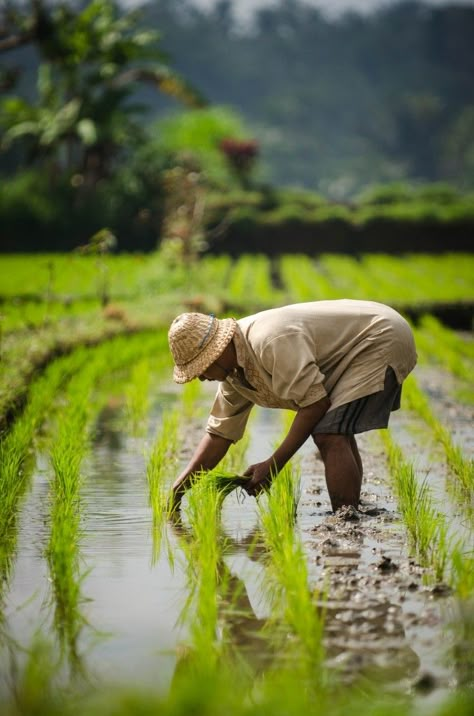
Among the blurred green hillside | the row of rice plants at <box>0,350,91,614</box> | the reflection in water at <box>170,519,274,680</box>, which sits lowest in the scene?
the blurred green hillside

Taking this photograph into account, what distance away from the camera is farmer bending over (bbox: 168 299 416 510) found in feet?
10.6

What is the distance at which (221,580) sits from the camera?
117 inches

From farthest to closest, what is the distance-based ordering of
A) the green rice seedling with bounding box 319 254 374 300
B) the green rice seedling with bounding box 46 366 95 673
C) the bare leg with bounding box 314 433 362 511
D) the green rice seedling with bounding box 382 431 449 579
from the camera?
the green rice seedling with bounding box 319 254 374 300, the bare leg with bounding box 314 433 362 511, the green rice seedling with bounding box 382 431 449 579, the green rice seedling with bounding box 46 366 95 673

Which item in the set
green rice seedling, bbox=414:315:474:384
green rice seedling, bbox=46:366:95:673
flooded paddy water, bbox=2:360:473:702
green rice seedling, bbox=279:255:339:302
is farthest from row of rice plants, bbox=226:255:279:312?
flooded paddy water, bbox=2:360:473:702

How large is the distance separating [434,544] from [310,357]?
2.10 feet

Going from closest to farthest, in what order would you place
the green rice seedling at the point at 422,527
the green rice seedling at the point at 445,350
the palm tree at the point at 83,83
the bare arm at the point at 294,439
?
the green rice seedling at the point at 422,527 < the bare arm at the point at 294,439 < the green rice seedling at the point at 445,350 < the palm tree at the point at 83,83

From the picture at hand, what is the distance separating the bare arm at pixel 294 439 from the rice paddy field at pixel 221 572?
9cm

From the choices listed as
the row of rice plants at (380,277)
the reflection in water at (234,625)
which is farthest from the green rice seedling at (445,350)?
the reflection in water at (234,625)

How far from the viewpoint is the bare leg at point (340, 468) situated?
3.44m

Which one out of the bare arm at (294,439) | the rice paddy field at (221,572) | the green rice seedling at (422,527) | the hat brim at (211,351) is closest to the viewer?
the rice paddy field at (221,572)

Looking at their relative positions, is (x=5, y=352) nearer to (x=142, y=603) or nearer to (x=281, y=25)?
(x=142, y=603)

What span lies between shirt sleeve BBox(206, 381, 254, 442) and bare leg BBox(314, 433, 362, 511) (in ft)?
0.90

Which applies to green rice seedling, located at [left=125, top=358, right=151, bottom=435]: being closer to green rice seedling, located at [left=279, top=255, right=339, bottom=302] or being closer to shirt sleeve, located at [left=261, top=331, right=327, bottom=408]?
shirt sleeve, located at [left=261, top=331, right=327, bottom=408]

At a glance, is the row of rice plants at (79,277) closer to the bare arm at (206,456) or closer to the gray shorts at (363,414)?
the bare arm at (206,456)
